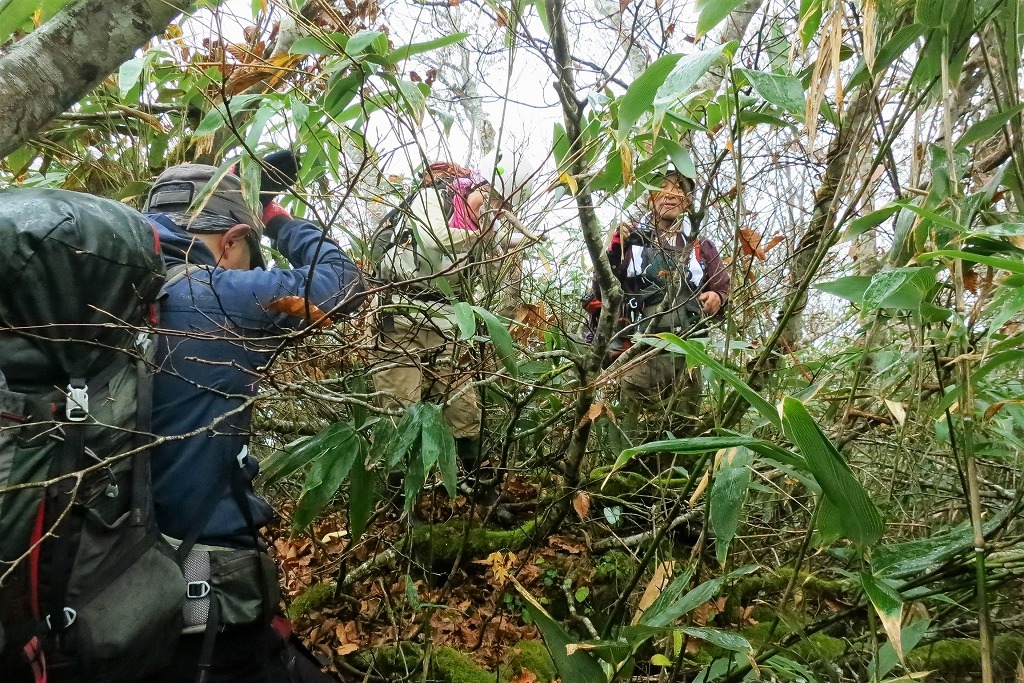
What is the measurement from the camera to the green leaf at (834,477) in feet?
3.10

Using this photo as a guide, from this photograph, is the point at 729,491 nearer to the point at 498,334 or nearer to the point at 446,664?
the point at 498,334

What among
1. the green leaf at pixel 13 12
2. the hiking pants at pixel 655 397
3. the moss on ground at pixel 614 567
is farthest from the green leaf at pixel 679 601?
the green leaf at pixel 13 12

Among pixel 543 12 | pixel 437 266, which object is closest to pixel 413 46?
pixel 543 12

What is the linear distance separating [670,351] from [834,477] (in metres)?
0.62

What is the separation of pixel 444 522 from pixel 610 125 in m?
1.97

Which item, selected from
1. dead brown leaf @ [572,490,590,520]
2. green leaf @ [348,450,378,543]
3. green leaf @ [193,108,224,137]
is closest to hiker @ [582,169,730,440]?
dead brown leaf @ [572,490,590,520]

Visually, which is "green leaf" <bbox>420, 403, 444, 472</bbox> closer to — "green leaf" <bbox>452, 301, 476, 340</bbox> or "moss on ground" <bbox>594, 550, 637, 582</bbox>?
"green leaf" <bbox>452, 301, 476, 340</bbox>

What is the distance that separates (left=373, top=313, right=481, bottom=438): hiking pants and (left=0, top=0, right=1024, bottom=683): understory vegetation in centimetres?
11

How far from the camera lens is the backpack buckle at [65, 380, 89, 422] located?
1435mm

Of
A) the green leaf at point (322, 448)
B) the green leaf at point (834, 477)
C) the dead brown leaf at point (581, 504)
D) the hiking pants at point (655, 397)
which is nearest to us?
the green leaf at point (834, 477)

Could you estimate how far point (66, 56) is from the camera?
1287mm

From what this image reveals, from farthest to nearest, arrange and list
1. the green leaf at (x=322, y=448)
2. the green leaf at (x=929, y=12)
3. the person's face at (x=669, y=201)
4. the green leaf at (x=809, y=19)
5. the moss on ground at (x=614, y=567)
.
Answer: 1. the moss on ground at (x=614, y=567)
2. the person's face at (x=669, y=201)
3. the green leaf at (x=322, y=448)
4. the green leaf at (x=809, y=19)
5. the green leaf at (x=929, y=12)

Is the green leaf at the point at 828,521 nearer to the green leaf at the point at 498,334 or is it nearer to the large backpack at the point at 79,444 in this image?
the green leaf at the point at 498,334

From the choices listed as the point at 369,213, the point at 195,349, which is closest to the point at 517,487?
the point at 369,213
